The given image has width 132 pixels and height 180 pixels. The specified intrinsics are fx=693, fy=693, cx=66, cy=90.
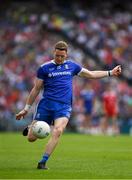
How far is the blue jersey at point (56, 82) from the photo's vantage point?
13.9 meters

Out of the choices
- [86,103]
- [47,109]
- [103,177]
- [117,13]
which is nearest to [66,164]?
[47,109]

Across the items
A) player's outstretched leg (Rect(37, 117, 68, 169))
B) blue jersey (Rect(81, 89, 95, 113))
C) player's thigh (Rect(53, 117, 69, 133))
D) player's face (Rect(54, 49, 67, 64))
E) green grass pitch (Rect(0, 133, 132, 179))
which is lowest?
green grass pitch (Rect(0, 133, 132, 179))

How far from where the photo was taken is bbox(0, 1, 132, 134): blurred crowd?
35.1 metres

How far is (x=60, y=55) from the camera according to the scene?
13.8m

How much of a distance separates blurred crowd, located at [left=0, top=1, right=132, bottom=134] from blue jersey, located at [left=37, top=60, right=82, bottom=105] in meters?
18.5

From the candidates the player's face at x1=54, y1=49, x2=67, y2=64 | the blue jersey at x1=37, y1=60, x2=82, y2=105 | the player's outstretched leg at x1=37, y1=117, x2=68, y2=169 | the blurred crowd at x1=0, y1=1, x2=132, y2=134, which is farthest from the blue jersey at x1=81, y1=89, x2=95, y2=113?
the player's outstretched leg at x1=37, y1=117, x2=68, y2=169

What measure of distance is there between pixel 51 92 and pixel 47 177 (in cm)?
252

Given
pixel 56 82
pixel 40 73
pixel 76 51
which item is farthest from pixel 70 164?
pixel 76 51

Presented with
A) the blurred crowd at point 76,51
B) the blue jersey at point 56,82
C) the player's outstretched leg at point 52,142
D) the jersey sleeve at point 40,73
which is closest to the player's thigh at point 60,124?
the player's outstretched leg at point 52,142

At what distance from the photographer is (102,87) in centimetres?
3594

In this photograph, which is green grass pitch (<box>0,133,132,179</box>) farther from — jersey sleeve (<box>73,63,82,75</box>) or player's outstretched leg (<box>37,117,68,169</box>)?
jersey sleeve (<box>73,63,82,75</box>)

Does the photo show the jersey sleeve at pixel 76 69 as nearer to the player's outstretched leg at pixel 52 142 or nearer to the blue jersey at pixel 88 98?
the player's outstretched leg at pixel 52 142

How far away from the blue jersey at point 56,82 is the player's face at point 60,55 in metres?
0.13

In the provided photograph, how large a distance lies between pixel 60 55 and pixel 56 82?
56 centimetres
